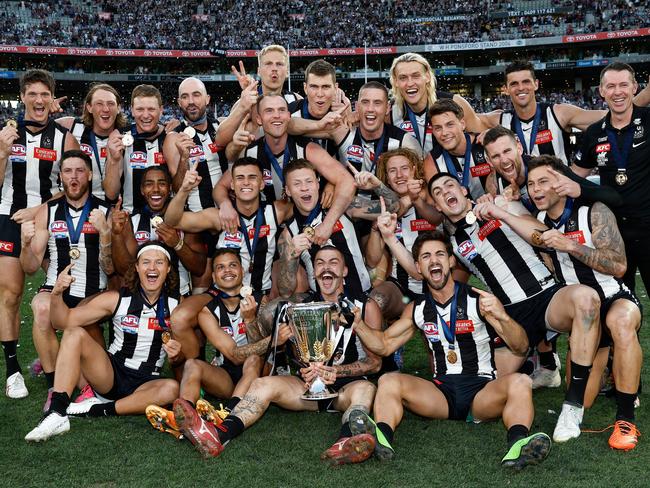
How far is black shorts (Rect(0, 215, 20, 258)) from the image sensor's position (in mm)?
4832

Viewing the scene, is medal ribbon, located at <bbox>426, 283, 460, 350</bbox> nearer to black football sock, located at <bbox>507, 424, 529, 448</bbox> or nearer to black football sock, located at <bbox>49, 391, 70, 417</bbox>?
black football sock, located at <bbox>507, 424, 529, 448</bbox>

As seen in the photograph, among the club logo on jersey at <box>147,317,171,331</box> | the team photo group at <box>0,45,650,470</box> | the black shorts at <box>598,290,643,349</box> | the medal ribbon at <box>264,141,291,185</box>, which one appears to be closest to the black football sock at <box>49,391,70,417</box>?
the team photo group at <box>0,45,650,470</box>

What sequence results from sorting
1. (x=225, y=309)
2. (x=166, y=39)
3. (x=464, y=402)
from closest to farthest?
1. (x=464, y=402)
2. (x=225, y=309)
3. (x=166, y=39)

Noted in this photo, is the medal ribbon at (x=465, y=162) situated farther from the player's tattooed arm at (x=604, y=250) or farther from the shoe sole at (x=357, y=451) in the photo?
the shoe sole at (x=357, y=451)

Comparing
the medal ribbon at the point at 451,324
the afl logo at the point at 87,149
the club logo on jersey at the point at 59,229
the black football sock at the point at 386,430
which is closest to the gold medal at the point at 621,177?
the medal ribbon at the point at 451,324

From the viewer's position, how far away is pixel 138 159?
514 cm

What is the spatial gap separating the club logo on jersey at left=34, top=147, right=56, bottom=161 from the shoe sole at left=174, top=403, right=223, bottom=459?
2.56m

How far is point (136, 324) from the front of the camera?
4277 mm

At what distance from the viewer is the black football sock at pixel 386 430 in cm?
340

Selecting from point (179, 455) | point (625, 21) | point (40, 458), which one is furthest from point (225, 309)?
point (625, 21)

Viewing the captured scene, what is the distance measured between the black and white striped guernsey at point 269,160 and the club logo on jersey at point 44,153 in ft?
4.86

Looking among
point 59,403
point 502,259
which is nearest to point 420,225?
point 502,259

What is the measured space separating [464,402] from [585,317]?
813 mm

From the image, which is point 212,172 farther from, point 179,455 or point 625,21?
point 625,21
